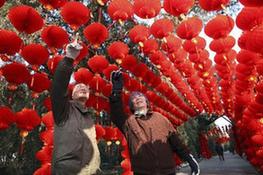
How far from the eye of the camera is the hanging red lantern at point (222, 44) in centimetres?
795

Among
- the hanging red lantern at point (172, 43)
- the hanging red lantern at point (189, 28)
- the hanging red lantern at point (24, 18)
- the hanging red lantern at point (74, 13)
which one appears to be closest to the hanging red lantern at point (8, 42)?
the hanging red lantern at point (24, 18)

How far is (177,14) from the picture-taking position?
601cm

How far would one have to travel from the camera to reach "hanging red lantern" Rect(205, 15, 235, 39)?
22.3 ft

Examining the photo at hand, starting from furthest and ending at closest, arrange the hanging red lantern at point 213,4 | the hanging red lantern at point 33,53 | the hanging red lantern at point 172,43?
1. the hanging red lantern at point 172,43
2. the hanging red lantern at point 213,4
3. the hanging red lantern at point 33,53

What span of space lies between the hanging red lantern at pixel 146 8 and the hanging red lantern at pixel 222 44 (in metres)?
2.28

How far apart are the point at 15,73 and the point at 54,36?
0.74 meters

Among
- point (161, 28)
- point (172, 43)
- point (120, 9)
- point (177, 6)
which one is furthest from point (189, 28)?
point (120, 9)

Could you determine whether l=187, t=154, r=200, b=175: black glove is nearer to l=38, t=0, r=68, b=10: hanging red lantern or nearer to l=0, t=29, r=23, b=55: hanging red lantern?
l=0, t=29, r=23, b=55: hanging red lantern

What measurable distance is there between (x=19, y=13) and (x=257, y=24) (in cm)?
353

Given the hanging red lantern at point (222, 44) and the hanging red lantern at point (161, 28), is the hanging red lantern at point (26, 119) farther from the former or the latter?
the hanging red lantern at point (222, 44)

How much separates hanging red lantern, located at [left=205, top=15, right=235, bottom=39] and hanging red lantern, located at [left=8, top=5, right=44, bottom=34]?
343 cm

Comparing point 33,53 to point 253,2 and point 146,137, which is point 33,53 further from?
point 253,2

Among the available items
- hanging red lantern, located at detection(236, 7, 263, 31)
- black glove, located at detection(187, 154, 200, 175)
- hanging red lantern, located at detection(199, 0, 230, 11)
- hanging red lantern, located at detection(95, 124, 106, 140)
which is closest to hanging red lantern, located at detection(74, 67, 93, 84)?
hanging red lantern, located at detection(95, 124, 106, 140)

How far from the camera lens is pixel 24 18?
4.69 metres
